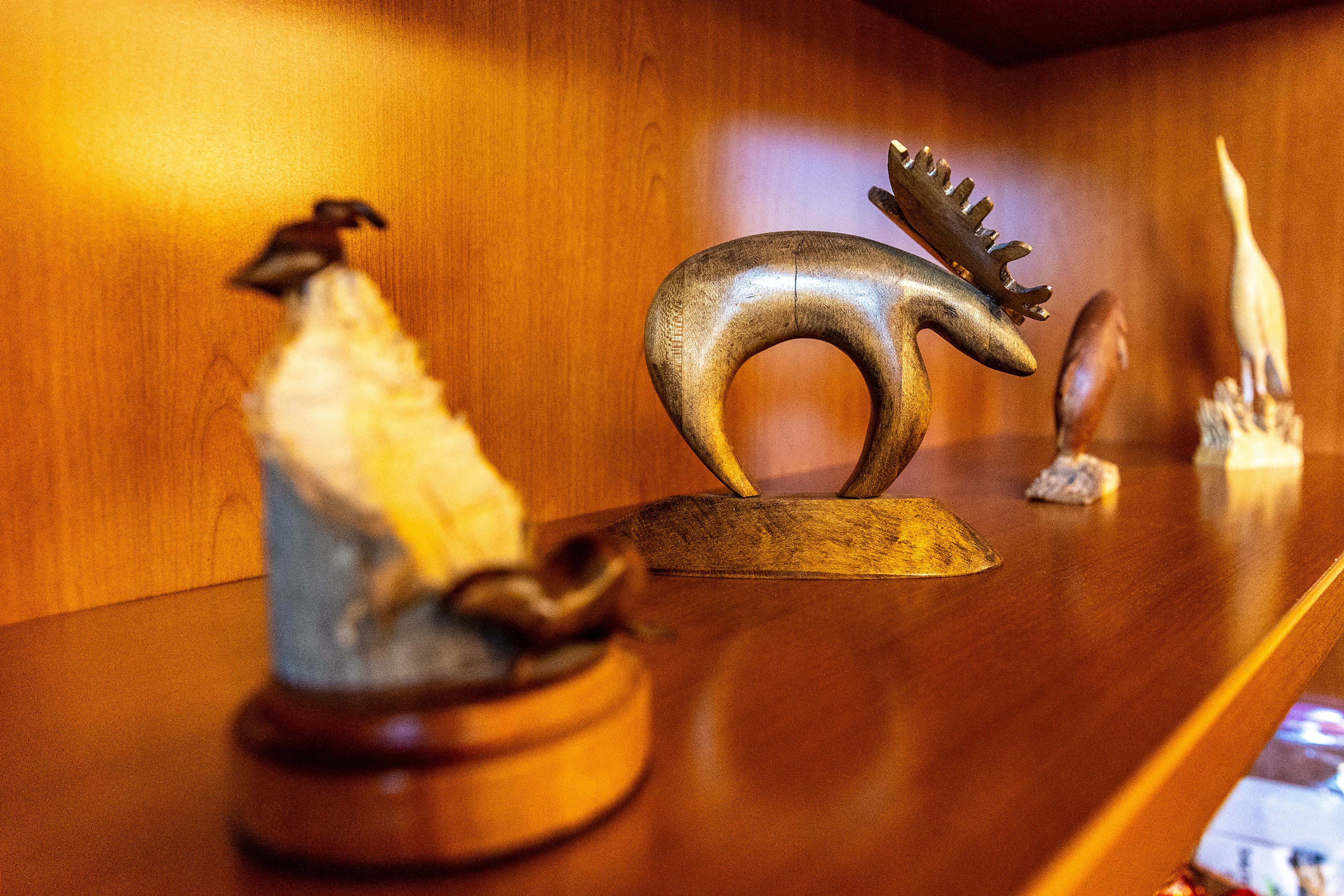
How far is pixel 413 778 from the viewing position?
0.27 m

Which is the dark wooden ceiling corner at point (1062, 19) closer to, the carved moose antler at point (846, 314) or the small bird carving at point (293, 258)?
the carved moose antler at point (846, 314)

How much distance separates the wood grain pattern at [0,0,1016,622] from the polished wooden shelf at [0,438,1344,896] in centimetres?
8

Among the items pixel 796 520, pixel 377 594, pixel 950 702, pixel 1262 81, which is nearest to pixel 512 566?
pixel 377 594

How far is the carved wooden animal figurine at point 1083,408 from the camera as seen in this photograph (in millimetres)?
992

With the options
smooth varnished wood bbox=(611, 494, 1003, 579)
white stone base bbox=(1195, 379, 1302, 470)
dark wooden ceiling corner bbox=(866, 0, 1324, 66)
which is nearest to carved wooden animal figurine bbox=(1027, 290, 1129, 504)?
white stone base bbox=(1195, 379, 1302, 470)

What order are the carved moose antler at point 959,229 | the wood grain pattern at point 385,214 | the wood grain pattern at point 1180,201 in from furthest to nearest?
the wood grain pattern at point 1180,201 → the carved moose antler at point 959,229 → the wood grain pattern at point 385,214

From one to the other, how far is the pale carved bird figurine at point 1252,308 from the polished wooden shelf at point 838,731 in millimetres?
667

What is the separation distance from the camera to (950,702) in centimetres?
42

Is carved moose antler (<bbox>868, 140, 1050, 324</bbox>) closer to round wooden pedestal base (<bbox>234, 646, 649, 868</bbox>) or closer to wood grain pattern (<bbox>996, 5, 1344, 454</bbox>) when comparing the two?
round wooden pedestal base (<bbox>234, 646, 649, 868</bbox>)

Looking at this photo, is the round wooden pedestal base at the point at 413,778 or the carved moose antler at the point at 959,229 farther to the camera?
the carved moose antler at the point at 959,229

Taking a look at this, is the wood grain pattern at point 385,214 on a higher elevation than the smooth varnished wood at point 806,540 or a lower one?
higher

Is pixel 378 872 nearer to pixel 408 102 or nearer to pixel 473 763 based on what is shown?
pixel 473 763

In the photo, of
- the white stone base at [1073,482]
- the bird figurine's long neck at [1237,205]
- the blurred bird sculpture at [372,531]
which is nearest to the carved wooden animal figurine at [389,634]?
the blurred bird sculpture at [372,531]

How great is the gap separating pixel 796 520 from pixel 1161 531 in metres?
0.36
